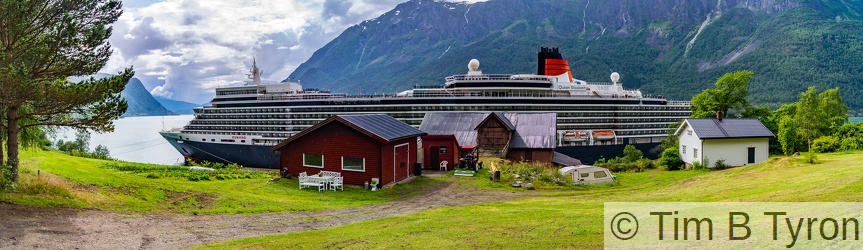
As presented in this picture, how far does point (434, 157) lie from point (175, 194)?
13809 millimetres

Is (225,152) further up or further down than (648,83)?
further down

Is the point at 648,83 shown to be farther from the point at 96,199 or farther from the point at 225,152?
the point at 96,199

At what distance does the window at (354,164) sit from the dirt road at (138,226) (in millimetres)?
5328

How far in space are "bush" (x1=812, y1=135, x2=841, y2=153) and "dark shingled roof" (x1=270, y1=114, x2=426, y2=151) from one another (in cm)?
2415

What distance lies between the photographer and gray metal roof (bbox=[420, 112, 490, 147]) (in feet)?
96.7

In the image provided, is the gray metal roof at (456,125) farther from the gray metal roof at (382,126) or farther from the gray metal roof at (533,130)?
the gray metal roof at (382,126)

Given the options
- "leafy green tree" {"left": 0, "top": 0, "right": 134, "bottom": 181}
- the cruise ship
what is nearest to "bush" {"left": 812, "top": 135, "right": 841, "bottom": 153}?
the cruise ship

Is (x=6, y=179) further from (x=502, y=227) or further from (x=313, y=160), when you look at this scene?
(x=502, y=227)

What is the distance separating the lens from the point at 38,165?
54.1 ft

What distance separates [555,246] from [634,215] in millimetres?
2371

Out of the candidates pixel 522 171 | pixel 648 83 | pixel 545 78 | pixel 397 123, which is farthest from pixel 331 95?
pixel 648 83

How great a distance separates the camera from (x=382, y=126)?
67.4 feet

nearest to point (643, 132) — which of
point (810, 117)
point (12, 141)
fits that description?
point (810, 117)

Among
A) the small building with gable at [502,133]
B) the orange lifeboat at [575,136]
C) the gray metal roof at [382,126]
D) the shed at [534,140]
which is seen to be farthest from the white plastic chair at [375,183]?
the orange lifeboat at [575,136]
